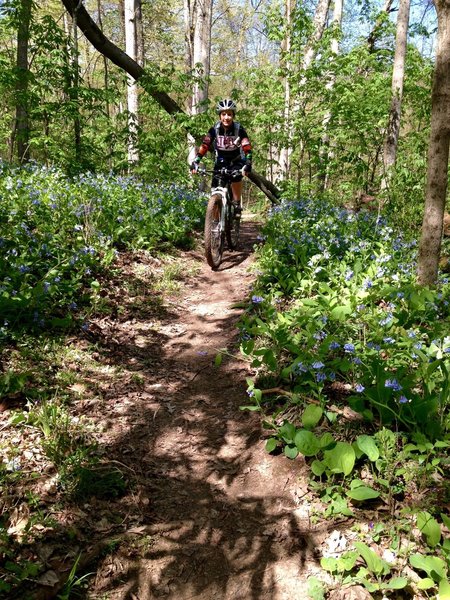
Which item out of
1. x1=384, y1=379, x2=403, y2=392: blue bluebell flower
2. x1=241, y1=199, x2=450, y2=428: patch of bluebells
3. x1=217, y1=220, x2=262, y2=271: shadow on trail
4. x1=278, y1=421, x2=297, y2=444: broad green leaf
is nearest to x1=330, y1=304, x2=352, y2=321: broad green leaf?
x1=241, y1=199, x2=450, y2=428: patch of bluebells

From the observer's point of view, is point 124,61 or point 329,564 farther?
point 124,61

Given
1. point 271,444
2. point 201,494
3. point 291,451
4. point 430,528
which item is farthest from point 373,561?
point 201,494

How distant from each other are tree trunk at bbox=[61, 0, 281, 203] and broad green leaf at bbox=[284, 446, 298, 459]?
7996 millimetres

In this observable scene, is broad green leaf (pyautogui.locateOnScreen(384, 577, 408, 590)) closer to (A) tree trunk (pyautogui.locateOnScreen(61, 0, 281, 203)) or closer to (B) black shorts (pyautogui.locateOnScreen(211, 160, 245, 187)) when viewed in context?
(B) black shorts (pyautogui.locateOnScreen(211, 160, 245, 187))

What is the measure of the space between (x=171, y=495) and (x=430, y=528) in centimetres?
153

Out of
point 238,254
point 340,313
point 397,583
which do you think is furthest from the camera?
point 238,254

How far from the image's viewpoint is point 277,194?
11.4m

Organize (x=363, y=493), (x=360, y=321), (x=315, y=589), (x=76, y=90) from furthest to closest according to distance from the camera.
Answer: (x=76, y=90), (x=360, y=321), (x=363, y=493), (x=315, y=589)

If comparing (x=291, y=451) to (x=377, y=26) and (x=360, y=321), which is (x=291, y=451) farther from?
(x=377, y=26)

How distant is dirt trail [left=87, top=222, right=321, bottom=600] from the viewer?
7.25ft

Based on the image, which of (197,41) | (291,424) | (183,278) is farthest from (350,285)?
(197,41)

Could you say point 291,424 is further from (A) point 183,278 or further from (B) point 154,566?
(A) point 183,278

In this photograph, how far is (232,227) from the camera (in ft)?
26.7

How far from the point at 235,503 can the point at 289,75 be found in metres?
9.22
